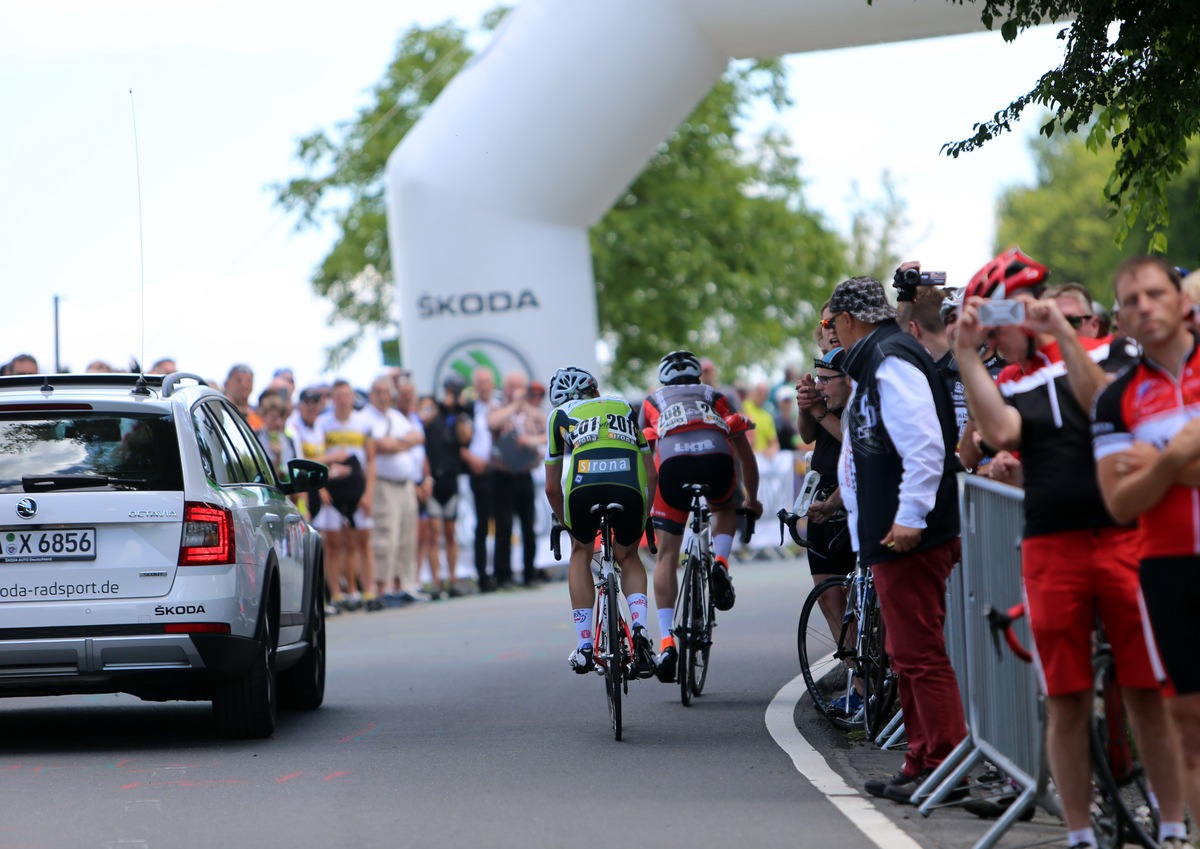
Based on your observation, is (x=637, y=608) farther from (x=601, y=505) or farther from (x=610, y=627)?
(x=610, y=627)

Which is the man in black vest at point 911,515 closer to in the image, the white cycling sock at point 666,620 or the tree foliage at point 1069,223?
the white cycling sock at point 666,620

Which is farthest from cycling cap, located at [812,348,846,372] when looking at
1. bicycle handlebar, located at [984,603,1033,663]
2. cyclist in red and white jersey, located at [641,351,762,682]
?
bicycle handlebar, located at [984,603,1033,663]

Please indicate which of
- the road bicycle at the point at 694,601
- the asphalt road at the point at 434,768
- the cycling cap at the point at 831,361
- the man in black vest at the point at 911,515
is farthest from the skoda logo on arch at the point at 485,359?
the man in black vest at the point at 911,515

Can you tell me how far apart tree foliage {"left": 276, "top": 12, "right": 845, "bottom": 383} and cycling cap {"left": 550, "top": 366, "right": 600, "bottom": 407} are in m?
32.7

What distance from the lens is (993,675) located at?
704 centimetres

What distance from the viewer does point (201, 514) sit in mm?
9273

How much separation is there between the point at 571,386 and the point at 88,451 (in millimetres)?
2671

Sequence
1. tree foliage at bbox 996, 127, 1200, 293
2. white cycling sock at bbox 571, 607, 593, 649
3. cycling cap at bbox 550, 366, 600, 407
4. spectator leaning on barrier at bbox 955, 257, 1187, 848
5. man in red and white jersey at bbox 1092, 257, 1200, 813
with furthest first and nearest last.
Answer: tree foliage at bbox 996, 127, 1200, 293 → cycling cap at bbox 550, 366, 600, 407 → white cycling sock at bbox 571, 607, 593, 649 → spectator leaning on barrier at bbox 955, 257, 1187, 848 → man in red and white jersey at bbox 1092, 257, 1200, 813

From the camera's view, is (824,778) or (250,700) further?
(250,700)

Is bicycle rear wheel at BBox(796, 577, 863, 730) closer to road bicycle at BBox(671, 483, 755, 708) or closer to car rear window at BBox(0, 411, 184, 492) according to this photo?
road bicycle at BBox(671, 483, 755, 708)

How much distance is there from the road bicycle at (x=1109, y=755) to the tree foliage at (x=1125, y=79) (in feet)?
14.2

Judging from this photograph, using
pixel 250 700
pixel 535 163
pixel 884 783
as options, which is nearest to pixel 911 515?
pixel 884 783

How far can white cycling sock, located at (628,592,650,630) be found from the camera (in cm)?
1052

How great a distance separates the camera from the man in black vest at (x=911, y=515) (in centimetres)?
749
